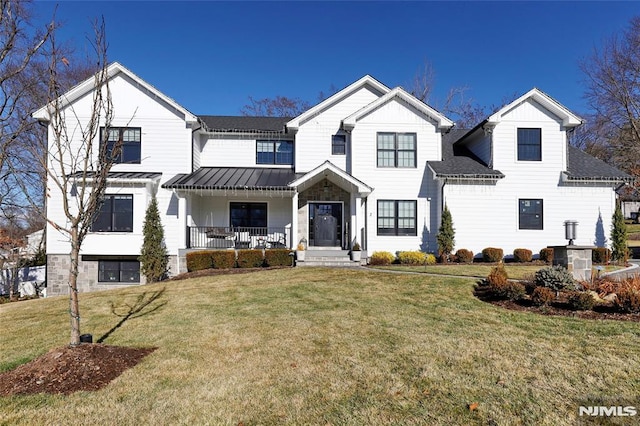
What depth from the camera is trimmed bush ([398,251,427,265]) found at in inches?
569

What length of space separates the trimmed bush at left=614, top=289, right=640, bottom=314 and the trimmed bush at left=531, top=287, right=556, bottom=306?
1074mm

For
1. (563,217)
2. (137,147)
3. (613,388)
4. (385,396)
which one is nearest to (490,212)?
(563,217)

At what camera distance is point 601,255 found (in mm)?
14531

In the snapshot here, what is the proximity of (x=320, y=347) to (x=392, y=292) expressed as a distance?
4093mm

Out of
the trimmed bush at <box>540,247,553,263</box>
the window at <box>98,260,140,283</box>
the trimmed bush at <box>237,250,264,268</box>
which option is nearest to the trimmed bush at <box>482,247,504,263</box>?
the trimmed bush at <box>540,247,553,263</box>

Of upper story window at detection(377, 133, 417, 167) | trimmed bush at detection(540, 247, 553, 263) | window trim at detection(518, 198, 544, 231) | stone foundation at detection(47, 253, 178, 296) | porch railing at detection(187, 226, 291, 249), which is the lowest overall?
stone foundation at detection(47, 253, 178, 296)

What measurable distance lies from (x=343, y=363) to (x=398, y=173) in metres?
12.1

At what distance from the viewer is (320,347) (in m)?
5.55

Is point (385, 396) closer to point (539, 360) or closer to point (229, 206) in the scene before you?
point (539, 360)

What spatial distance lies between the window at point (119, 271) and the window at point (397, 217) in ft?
35.5

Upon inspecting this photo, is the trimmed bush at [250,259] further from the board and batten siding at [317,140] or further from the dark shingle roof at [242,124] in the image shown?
the dark shingle roof at [242,124]

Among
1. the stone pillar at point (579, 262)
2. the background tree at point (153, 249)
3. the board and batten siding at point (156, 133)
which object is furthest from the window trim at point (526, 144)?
the background tree at point (153, 249)

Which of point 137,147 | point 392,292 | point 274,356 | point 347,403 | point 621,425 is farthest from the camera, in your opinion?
point 137,147

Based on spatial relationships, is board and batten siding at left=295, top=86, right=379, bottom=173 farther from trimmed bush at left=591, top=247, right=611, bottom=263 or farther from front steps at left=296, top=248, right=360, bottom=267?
trimmed bush at left=591, top=247, right=611, bottom=263
